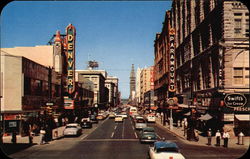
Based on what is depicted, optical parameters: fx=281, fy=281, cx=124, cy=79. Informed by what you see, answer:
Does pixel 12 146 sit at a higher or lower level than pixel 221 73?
lower

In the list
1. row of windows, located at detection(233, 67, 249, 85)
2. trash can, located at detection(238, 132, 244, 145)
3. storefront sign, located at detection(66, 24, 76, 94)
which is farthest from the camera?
storefront sign, located at detection(66, 24, 76, 94)

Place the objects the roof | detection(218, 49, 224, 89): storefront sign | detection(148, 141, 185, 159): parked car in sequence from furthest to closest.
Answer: detection(218, 49, 224, 89): storefront sign → the roof → detection(148, 141, 185, 159): parked car

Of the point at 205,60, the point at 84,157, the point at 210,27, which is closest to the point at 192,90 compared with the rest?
the point at 205,60

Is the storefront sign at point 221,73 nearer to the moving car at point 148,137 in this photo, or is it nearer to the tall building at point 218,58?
the tall building at point 218,58

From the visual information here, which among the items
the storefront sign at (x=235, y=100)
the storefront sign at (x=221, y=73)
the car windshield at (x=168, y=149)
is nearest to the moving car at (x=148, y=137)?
the storefront sign at (x=235, y=100)

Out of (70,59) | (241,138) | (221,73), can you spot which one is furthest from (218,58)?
(70,59)

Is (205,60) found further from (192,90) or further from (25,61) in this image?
(25,61)

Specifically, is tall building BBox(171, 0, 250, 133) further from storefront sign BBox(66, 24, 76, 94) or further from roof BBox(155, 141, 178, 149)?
storefront sign BBox(66, 24, 76, 94)

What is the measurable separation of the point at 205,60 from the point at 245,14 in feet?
44.8

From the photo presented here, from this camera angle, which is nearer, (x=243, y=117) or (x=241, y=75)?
(x=241, y=75)

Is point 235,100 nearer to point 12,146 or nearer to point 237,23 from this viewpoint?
point 237,23

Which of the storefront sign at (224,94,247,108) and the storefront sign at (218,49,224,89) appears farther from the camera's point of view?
the storefront sign at (218,49,224,89)

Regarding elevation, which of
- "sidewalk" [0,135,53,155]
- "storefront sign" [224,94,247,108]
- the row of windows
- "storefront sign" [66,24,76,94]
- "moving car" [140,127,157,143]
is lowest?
"sidewalk" [0,135,53,155]

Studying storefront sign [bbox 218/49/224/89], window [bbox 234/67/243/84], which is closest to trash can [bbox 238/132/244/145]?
window [bbox 234/67/243/84]
